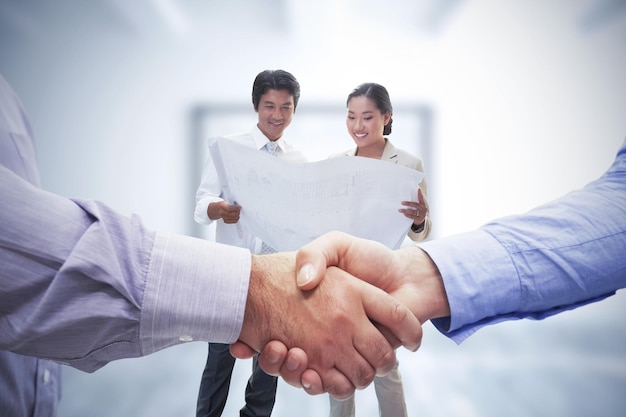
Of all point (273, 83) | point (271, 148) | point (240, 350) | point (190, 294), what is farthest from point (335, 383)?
point (273, 83)

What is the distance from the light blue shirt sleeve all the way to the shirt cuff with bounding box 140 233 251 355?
359 millimetres

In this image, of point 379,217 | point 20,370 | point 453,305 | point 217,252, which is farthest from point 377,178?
point 20,370

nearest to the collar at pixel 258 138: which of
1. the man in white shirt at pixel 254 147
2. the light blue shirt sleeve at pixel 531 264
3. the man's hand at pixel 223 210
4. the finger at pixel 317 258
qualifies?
the man in white shirt at pixel 254 147

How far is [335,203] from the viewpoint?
2.56ft

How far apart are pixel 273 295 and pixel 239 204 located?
1.04 ft

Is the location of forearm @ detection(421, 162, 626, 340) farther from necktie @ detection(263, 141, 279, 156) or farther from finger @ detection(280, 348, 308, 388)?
necktie @ detection(263, 141, 279, 156)

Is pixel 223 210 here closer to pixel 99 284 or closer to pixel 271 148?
pixel 271 148

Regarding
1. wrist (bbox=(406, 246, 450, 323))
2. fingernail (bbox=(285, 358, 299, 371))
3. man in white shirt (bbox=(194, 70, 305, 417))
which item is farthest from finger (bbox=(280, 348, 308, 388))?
man in white shirt (bbox=(194, 70, 305, 417))

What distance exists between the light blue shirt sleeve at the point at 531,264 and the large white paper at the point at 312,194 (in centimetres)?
12

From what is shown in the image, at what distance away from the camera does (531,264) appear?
0.64 metres

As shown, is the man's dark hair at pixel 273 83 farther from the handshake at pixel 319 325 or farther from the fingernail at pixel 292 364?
the fingernail at pixel 292 364

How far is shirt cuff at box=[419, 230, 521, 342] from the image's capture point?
62cm

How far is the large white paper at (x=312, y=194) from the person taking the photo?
0.75 metres

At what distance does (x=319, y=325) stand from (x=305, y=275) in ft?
0.25
